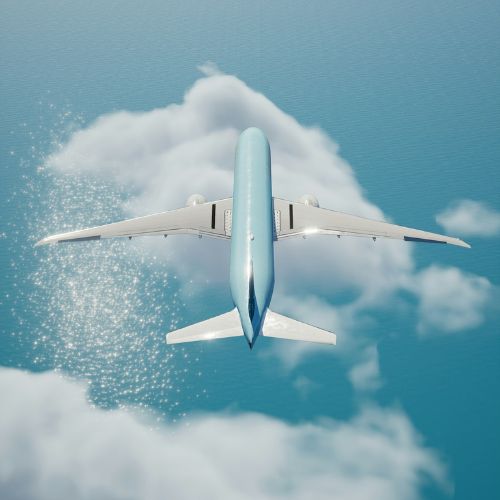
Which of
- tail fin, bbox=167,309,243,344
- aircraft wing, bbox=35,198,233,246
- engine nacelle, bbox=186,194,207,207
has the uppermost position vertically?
engine nacelle, bbox=186,194,207,207

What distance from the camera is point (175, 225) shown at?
4594 centimetres

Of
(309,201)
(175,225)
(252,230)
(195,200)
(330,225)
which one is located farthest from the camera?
(309,201)

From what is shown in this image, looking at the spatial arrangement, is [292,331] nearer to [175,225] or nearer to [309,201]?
[175,225]

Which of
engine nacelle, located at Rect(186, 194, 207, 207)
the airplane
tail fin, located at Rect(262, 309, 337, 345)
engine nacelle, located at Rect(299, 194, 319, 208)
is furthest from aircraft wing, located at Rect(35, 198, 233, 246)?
tail fin, located at Rect(262, 309, 337, 345)

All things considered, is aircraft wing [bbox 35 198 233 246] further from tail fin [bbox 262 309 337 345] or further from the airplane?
tail fin [bbox 262 309 337 345]

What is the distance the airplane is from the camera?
114ft

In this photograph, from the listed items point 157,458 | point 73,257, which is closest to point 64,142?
point 73,257

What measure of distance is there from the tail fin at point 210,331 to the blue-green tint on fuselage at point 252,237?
63cm

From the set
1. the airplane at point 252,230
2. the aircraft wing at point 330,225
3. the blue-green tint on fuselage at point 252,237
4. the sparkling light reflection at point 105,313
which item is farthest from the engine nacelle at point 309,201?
the sparkling light reflection at point 105,313

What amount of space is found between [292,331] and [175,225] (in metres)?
17.1

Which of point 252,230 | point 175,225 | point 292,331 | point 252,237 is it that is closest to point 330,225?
point 252,230

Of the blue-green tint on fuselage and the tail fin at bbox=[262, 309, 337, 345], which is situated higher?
the blue-green tint on fuselage

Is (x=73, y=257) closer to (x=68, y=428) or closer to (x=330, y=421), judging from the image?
(x=68, y=428)

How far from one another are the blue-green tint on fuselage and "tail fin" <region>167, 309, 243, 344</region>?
63cm
